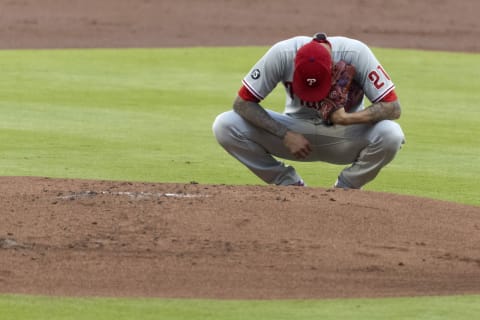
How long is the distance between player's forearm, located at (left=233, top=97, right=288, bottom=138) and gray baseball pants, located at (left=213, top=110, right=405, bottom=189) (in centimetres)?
14

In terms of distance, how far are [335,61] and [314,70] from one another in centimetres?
26

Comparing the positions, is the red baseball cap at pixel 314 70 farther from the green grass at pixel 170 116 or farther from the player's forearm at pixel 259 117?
the green grass at pixel 170 116

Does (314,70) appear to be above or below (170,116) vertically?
above

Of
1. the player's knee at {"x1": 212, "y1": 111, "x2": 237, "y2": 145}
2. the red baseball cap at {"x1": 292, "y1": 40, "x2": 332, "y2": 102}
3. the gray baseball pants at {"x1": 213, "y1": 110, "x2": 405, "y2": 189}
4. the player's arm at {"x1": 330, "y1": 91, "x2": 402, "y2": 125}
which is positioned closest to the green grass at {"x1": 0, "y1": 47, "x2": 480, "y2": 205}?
the gray baseball pants at {"x1": 213, "y1": 110, "x2": 405, "y2": 189}

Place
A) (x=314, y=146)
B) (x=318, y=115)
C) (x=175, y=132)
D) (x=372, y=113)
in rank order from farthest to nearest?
(x=175, y=132) → (x=314, y=146) → (x=318, y=115) → (x=372, y=113)

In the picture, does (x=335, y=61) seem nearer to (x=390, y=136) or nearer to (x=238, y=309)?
(x=390, y=136)

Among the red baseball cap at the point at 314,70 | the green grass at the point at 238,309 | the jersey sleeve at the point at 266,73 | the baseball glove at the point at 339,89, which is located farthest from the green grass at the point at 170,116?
the green grass at the point at 238,309

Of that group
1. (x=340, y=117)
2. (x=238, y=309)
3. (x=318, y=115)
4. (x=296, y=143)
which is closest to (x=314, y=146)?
(x=318, y=115)

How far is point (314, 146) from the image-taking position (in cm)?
812

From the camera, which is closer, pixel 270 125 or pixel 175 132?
pixel 270 125

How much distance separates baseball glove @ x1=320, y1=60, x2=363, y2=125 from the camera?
7516 mm

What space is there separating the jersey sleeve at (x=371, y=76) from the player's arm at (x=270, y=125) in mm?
543

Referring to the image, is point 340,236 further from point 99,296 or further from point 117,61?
point 117,61

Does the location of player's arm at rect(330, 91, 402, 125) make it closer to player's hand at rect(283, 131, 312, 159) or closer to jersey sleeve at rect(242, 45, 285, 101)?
player's hand at rect(283, 131, 312, 159)
